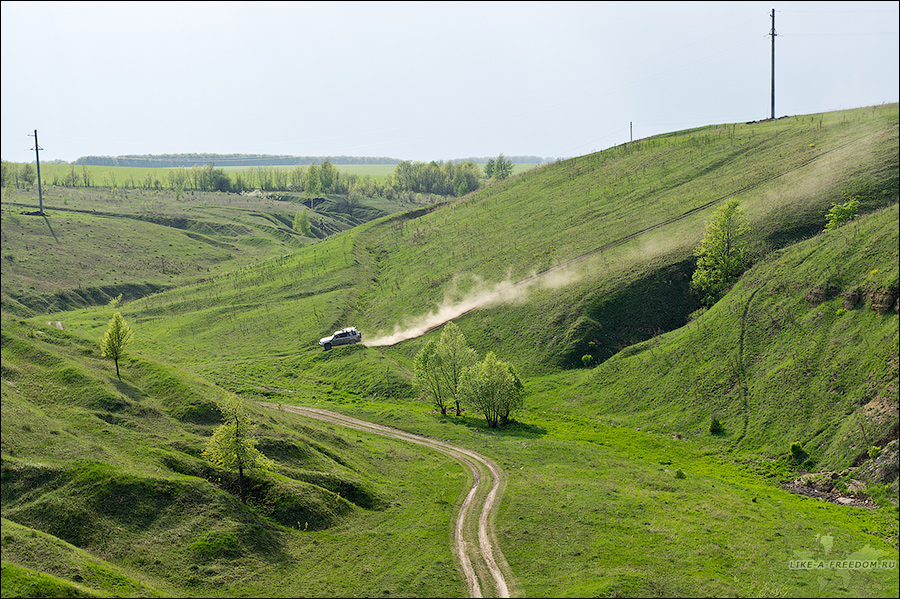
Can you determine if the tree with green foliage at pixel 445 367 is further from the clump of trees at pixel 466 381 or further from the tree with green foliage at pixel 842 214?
the tree with green foliage at pixel 842 214

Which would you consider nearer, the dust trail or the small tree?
the small tree

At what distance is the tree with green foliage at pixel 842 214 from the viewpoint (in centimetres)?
8512

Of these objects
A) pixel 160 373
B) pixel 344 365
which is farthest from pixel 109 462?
pixel 344 365

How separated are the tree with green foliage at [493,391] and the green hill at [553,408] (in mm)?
2649

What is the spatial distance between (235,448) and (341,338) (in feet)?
195

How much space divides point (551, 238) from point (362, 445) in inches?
2931

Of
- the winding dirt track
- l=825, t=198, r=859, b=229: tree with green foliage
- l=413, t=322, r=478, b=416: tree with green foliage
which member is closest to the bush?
the winding dirt track

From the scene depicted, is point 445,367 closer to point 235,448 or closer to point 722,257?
point 235,448

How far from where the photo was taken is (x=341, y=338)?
10325cm

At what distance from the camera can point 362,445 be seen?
62.8 metres

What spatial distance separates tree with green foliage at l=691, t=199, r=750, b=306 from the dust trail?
21.4 m

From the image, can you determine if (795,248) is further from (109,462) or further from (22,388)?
(22,388)

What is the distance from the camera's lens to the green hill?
38.2 m

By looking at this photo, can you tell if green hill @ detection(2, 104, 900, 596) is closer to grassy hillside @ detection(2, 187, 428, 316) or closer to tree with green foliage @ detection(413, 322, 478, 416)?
tree with green foliage @ detection(413, 322, 478, 416)
